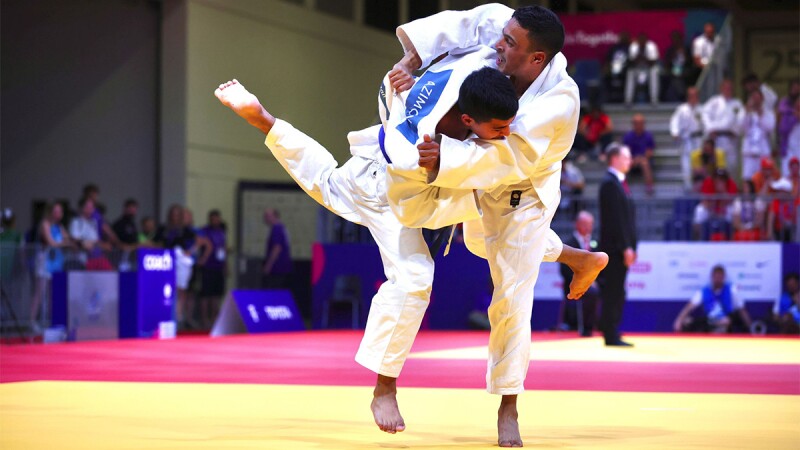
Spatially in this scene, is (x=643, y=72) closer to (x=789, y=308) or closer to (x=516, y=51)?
(x=789, y=308)

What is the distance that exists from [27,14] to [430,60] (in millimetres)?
14375

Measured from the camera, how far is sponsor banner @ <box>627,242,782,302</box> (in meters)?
14.2

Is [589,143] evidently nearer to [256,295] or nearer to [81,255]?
[256,295]

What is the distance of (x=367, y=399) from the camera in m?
5.73

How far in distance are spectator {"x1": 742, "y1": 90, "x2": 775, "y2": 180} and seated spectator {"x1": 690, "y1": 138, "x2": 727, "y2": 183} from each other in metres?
0.39

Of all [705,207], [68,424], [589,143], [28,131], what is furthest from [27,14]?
[68,424]

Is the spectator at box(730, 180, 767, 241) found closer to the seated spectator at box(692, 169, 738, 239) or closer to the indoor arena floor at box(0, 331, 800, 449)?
the seated spectator at box(692, 169, 738, 239)

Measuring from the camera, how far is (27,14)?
17531mm

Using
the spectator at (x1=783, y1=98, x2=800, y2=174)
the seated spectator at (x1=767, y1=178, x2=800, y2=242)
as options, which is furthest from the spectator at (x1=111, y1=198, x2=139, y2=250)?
the spectator at (x1=783, y1=98, x2=800, y2=174)

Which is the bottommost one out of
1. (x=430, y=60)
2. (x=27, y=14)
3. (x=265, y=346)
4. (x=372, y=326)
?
(x=265, y=346)

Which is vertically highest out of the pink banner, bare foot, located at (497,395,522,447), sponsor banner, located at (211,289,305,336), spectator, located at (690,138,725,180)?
the pink banner

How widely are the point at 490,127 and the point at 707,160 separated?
13094mm

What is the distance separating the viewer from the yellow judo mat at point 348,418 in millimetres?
4117

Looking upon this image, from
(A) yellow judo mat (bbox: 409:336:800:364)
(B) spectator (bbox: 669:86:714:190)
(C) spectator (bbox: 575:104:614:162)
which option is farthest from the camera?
(C) spectator (bbox: 575:104:614:162)
